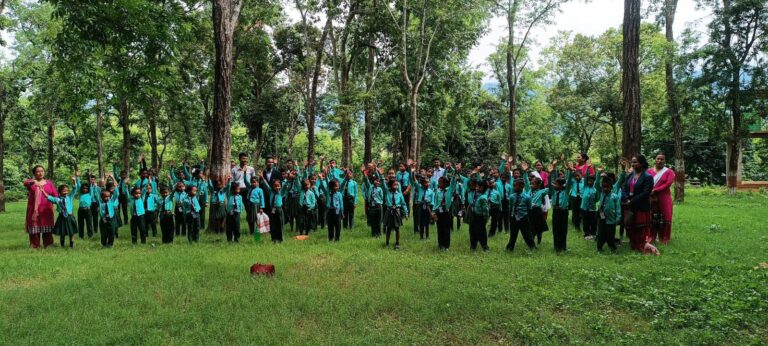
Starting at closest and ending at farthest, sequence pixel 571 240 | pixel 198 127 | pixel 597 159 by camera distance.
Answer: pixel 571 240, pixel 198 127, pixel 597 159

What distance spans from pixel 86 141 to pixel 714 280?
30939 mm

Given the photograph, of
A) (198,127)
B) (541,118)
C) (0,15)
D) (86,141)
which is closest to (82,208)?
(0,15)

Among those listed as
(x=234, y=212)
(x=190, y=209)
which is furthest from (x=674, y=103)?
(x=190, y=209)

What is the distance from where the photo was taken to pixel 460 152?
3309 centimetres

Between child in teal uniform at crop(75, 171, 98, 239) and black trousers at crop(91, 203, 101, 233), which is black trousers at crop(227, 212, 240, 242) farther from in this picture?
black trousers at crop(91, 203, 101, 233)

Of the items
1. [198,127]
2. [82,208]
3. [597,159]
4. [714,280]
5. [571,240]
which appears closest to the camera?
[714,280]

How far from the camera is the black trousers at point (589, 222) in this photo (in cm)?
994

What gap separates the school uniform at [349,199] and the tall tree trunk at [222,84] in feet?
9.55

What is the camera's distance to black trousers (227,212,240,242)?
1038cm

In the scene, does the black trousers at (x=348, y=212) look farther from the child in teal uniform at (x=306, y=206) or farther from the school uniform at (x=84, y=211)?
the school uniform at (x=84, y=211)

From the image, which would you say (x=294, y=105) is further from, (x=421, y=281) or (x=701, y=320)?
(x=701, y=320)

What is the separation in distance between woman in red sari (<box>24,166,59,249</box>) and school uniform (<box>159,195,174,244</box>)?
7.24 ft

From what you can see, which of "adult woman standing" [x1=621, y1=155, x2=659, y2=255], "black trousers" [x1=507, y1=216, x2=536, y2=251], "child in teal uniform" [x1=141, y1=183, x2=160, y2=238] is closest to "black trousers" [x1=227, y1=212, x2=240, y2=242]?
"child in teal uniform" [x1=141, y1=183, x2=160, y2=238]

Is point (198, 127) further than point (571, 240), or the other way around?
point (198, 127)
